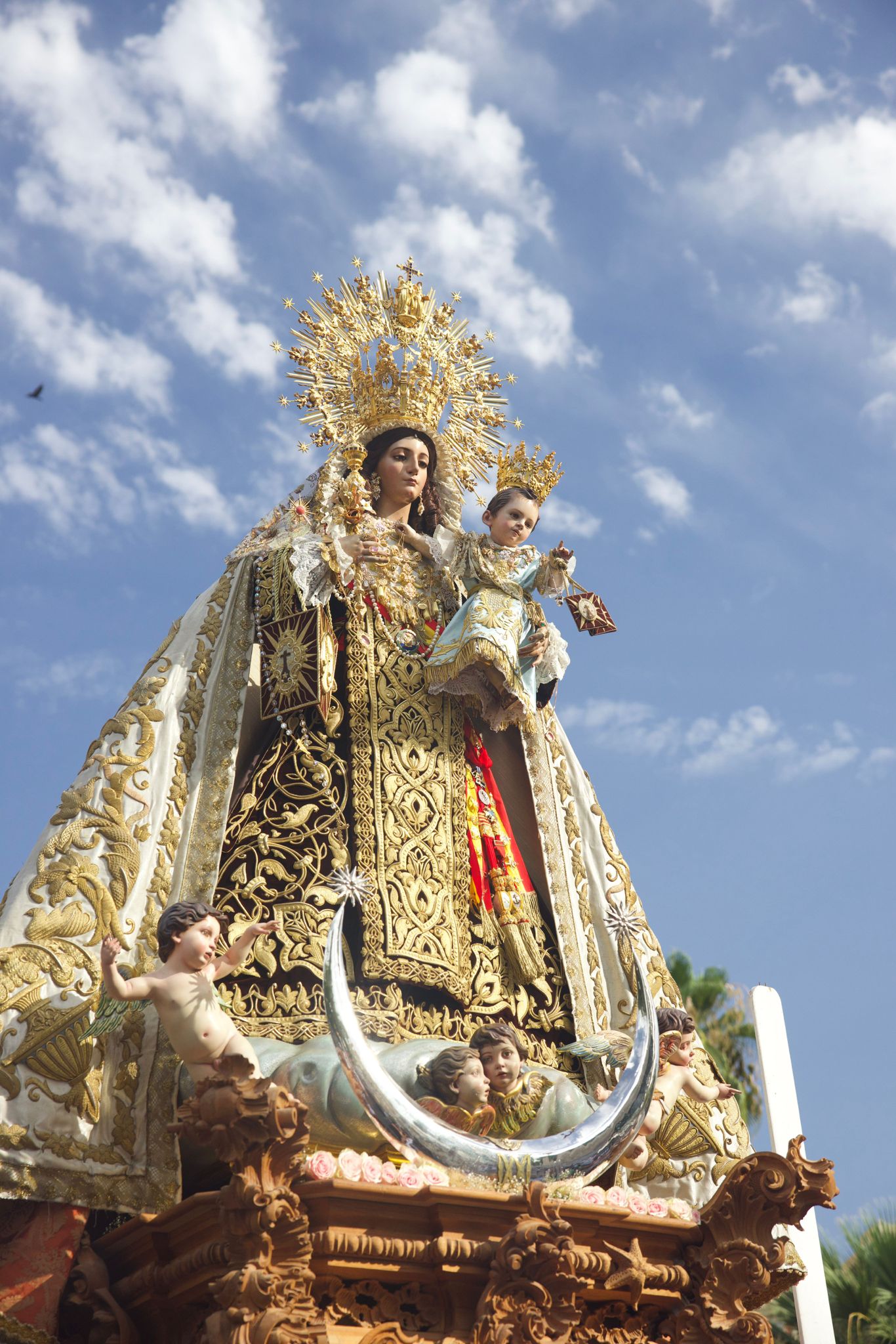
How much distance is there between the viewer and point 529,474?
10.7 m

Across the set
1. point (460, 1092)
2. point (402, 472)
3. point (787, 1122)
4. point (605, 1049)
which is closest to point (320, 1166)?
point (460, 1092)

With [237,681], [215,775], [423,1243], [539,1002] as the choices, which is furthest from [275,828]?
[423,1243]

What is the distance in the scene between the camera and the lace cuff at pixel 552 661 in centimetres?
1034

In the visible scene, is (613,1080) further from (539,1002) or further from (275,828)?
(275,828)

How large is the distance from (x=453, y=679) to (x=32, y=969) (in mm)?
3154

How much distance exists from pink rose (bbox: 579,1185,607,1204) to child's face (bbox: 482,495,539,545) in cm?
424

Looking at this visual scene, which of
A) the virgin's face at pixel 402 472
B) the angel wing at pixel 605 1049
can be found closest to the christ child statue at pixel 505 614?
the virgin's face at pixel 402 472

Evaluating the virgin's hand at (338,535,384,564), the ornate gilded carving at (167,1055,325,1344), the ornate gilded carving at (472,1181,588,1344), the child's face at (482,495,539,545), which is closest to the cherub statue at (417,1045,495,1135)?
the ornate gilded carving at (472,1181,588,1344)

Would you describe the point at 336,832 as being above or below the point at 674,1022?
above

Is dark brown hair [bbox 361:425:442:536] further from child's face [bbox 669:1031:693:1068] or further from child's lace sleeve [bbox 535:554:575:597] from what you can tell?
child's face [bbox 669:1031:693:1068]

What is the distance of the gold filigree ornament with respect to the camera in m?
10.9

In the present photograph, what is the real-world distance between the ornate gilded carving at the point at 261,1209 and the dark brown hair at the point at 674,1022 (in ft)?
8.89

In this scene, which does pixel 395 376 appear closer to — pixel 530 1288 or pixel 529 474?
pixel 529 474

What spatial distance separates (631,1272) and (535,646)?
13.0 feet
